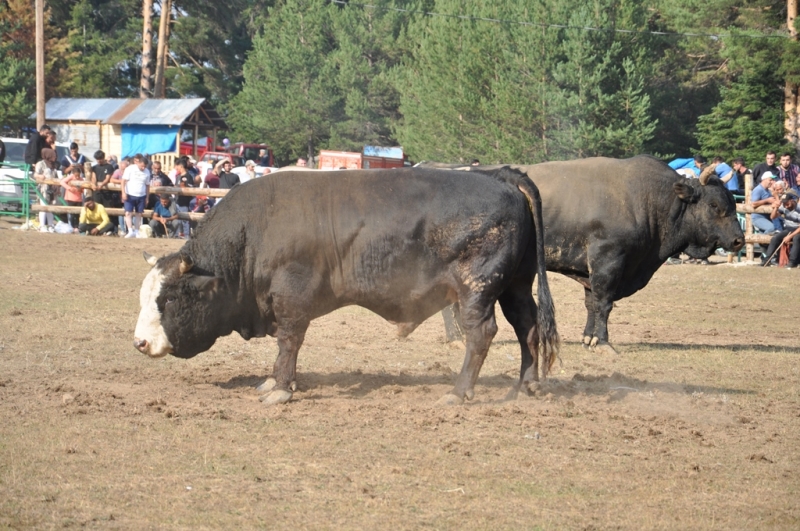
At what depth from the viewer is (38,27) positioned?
34.7 m

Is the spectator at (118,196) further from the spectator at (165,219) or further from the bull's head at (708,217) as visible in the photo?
the bull's head at (708,217)

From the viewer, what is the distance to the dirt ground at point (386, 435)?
5355 mm

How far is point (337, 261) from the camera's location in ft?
26.5

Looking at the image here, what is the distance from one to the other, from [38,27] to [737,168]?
23895 mm

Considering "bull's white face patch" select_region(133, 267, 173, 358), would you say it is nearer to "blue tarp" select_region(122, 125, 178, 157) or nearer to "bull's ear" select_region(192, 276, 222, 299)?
"bull's ear" select_region(192, 276, 222, 299)

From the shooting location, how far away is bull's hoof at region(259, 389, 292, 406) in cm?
781

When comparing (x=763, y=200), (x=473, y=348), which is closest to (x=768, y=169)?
(x=763, y=200)

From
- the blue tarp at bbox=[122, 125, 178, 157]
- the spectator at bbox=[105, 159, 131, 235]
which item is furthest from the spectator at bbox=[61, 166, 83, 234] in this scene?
the blue tarp at bbox=[122, 125, 178, 157]

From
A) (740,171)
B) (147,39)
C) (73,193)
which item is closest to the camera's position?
(740,171)

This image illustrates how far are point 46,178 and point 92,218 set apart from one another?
8.20ft

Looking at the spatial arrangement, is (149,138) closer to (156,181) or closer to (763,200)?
(156,181)

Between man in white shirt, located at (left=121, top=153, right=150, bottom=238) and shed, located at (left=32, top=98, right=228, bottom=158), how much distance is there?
20.8 metres

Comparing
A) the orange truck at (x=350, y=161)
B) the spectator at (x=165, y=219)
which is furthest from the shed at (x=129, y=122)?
the spectator at (x=165, y=219)

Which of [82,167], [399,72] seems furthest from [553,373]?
[399,72]
